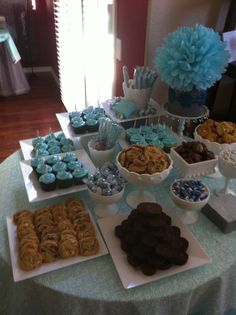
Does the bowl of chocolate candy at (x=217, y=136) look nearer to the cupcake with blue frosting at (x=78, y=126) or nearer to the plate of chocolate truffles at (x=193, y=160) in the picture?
the plate of chocolate truffles at (x=193, y=160)

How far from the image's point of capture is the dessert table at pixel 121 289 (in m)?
0.72

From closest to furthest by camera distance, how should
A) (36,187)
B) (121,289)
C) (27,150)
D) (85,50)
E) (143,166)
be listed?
(121,289) < (143,166) < (36,187) < (27,150) < (85,50)

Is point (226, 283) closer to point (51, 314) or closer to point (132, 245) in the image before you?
point (132, 245)

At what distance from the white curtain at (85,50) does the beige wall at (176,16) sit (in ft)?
1.47

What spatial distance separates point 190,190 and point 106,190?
0.81 feet

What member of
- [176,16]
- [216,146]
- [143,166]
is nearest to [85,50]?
[176,16]

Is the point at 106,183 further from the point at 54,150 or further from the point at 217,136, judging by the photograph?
the point at 217,136

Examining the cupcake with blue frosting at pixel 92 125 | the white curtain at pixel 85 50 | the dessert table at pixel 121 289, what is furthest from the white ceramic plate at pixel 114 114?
the white curtain at pixel 85 50

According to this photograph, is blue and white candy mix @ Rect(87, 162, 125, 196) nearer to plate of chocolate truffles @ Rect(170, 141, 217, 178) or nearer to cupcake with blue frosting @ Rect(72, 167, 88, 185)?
cupcake with blue frosting @ Rect(72, 167, 88, 185)

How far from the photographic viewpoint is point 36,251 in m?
0.76

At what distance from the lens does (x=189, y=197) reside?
872mm

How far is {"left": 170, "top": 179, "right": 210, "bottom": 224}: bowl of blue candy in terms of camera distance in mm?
860

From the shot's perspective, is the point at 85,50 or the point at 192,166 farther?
the point at 85,50

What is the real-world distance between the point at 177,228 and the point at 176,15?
2.99 ft
